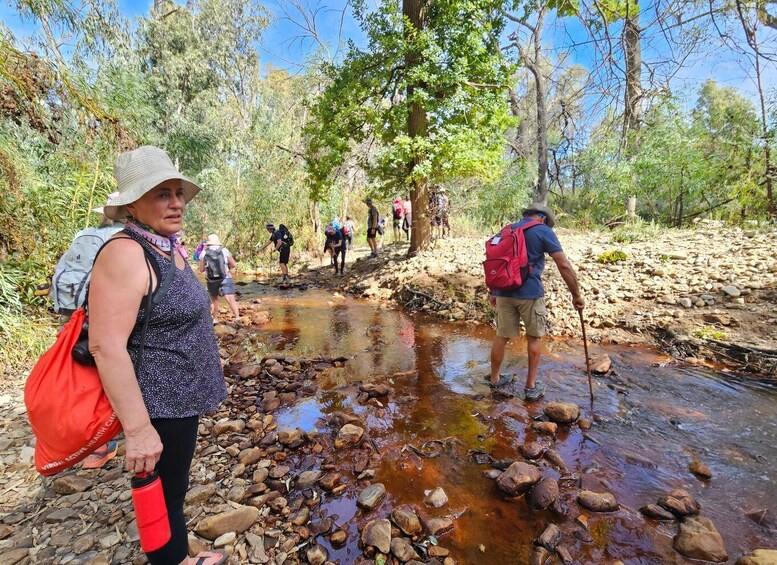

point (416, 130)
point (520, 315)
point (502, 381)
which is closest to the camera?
point (520, 315)

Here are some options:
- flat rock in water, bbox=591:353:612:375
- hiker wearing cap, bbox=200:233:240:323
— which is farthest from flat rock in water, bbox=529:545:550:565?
hiker wearing cap, bbox=200:233:240:323

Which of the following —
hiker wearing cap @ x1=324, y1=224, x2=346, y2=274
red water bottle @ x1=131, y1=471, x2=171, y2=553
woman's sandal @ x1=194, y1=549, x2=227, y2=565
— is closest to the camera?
red water bottle @ x1=131, y1=471, x2=171, y2=553

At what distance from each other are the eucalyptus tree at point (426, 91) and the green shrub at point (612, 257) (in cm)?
337

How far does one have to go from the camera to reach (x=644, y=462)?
2930 mm

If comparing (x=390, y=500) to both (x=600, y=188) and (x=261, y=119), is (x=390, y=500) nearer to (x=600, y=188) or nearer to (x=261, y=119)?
(x=600, y=188)

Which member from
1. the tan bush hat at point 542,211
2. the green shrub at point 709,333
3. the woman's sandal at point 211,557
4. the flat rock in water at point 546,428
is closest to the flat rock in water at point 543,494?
the flat rock in water at point 546,428

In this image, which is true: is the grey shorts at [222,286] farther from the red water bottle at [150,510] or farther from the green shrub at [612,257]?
the green shrub at [612,257]

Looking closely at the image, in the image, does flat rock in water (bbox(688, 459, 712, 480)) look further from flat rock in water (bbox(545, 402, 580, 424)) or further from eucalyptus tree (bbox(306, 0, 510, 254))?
eucalyptus tree (bbox(306, 0, 510, 254))

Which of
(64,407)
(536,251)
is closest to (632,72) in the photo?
(536,251)

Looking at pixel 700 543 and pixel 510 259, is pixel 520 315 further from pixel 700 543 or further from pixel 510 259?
pixel 700 543

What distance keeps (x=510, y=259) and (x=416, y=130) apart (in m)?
6.88

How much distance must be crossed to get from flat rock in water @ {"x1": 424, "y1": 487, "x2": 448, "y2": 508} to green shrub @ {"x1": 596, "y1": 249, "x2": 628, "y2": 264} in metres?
6.20

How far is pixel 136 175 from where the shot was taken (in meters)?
1.50

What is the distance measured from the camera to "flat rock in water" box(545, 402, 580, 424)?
3.47 m
